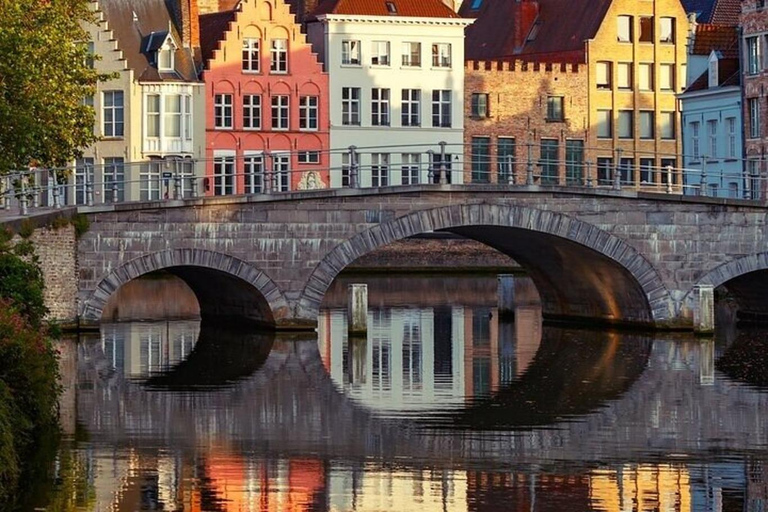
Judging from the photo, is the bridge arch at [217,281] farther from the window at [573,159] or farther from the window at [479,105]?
the window at [573,159]

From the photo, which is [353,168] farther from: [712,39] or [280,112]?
[712,39]

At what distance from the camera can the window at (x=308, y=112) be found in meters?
92.2

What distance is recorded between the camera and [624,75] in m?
102

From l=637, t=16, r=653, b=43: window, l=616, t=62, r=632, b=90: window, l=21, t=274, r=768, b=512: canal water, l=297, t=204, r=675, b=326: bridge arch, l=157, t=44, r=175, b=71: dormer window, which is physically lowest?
l=21, t=274, r=768, b=512: canal water

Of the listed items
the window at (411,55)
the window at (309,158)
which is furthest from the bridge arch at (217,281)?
the window at (411,55)

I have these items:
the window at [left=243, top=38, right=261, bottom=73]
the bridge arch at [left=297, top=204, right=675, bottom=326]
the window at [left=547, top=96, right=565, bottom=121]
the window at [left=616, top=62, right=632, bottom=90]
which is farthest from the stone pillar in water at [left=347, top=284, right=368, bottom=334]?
the window at [left=616, top=62, right=632, bottom=90]

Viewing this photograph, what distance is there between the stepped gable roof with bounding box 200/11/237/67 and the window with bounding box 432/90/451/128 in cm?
1036

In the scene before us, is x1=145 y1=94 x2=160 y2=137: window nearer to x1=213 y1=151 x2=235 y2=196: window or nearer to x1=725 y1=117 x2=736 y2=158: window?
x1=213 y1=151 x2=235 y2=196: window

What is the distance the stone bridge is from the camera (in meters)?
55.6

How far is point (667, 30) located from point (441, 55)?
1257cm

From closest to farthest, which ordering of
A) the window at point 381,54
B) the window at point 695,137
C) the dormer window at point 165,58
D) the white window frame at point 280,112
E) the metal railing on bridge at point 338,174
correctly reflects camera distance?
1. the metal railing on bridge at point 338,174
2. the window at point 695,137
3. the dormer window at point 165,58
4. the white window frame at point 280,112
5. the window at point 381,54

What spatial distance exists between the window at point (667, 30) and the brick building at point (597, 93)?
5 cm

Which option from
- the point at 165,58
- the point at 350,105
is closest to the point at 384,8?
the point at 350,105

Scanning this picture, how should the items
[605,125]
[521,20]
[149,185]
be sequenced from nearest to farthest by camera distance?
[149,185]
[605,125]
[521,20]
